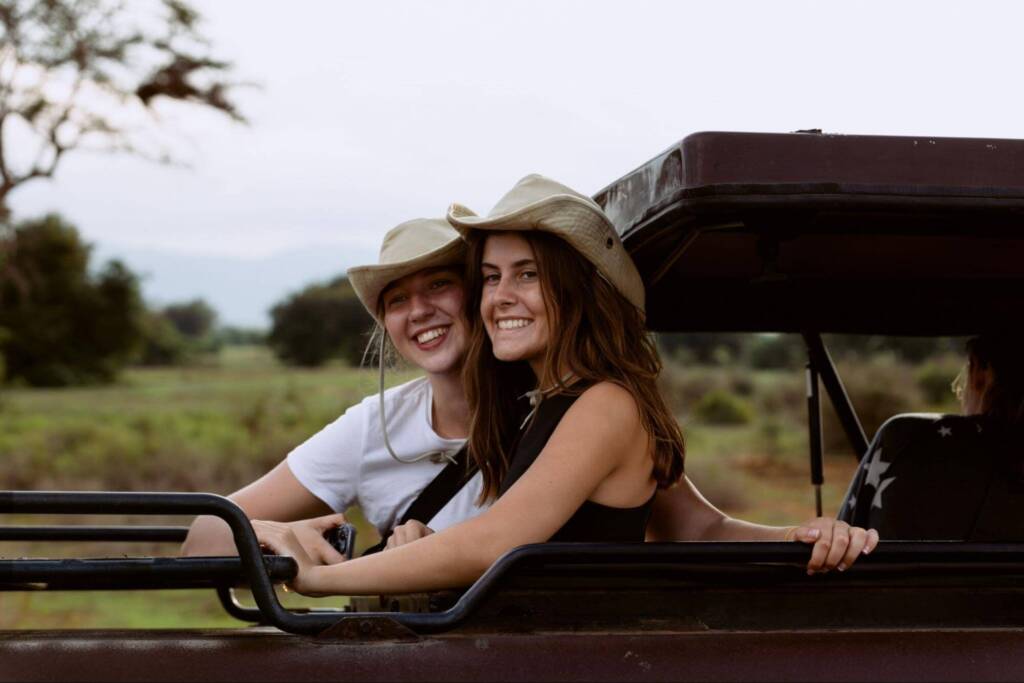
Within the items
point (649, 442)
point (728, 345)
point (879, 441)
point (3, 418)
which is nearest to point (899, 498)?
point (879, 441)

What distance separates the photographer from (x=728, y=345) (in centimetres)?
2473

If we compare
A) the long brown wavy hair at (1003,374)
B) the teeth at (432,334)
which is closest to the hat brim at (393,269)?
the teeth at (432,334)

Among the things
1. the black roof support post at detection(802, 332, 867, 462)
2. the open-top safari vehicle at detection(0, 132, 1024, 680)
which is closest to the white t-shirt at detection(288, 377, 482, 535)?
the open-top safari vehicle at detection(0, 132, 1024, 680)

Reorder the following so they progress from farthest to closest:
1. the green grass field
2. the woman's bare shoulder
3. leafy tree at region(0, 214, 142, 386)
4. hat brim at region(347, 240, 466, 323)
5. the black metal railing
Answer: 1. leafy tree at region(0, 214, 142, 386)
2. the green grass field
3. hat brim at region(347, 240, 466, 323)
4. the woman's bare shoulder
5. the black metal railing

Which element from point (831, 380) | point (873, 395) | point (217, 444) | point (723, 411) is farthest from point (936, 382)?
point (831, 380)

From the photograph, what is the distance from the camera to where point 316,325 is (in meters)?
17.9

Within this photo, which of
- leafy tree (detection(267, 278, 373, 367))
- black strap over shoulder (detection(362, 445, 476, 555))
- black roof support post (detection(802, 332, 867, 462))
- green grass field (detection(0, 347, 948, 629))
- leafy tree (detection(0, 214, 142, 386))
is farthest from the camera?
leafy tree (detection(0, 214, 142, 386))

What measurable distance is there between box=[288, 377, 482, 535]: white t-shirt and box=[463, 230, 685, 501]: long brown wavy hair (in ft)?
1.40

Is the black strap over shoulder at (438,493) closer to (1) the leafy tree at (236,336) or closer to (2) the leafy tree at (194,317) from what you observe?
(1) the leafy tree at (236,336)

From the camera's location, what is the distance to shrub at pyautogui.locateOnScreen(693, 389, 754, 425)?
19.0 meters

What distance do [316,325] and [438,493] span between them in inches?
595

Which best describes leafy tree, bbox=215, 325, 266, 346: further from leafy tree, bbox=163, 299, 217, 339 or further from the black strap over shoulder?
the black strap over shoulder

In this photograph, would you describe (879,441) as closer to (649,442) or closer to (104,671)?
(649,442)

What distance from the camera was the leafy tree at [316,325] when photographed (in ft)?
55.8
